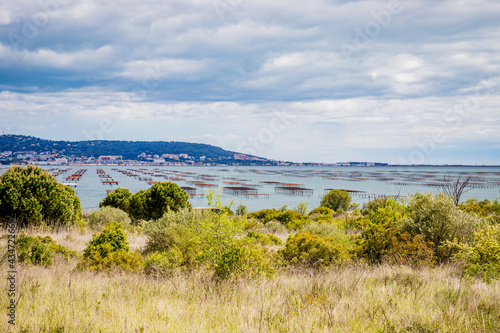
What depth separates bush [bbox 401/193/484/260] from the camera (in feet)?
31.4

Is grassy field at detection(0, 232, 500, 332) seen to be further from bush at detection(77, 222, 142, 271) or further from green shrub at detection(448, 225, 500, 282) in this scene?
bush at detection(77, 222, 142, 271)

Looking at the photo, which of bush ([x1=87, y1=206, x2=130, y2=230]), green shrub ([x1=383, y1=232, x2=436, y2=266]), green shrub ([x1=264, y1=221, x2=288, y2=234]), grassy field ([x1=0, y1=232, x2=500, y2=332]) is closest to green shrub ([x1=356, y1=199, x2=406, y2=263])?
green shrub ([x1=383, y1=232, x2=436, y2=266])

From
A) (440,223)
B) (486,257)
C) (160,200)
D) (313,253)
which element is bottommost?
(160,200)

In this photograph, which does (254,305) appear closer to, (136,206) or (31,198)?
(31,198)

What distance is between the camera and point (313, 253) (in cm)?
932

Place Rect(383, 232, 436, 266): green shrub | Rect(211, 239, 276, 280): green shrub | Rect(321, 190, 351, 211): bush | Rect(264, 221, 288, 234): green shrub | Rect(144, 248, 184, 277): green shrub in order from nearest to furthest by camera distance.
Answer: Rect(211, 239, 276, 280): green shrub, Rect(144, 248, 184, 277): green shrub, Rect(383, 232, 436, 266): green shrub, Rect(264, 221, 288, 234): green shrub, Rect(321, 190, 351, 211): bush

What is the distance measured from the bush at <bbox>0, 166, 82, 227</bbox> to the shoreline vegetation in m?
2.84

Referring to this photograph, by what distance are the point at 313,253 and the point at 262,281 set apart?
3598mm

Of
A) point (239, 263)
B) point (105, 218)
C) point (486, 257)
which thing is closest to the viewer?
point (239, 263)

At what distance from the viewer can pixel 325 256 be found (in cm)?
924

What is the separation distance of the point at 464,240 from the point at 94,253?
1023 cm

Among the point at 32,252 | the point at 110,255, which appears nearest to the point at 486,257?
the point at 110,255

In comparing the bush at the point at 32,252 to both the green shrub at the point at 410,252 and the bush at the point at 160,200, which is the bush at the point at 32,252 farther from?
the bush at the point at 160,200

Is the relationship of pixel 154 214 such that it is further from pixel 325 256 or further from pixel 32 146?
pixel 32 146
